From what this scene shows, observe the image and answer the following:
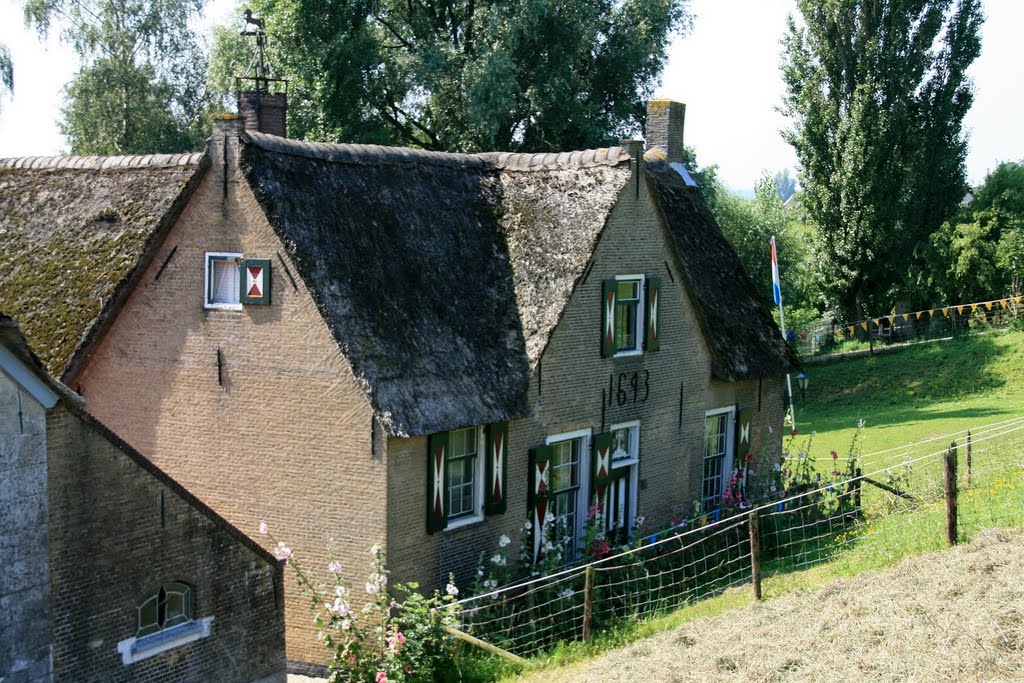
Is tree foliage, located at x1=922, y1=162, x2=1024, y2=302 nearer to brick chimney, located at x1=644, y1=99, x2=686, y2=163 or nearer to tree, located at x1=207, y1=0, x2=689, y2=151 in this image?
tree, located at x1=207, y1=0, x2=689, y2=151

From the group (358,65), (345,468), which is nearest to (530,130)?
(358,65)

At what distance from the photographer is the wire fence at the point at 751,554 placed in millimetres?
14117

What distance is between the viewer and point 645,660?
1165 cm

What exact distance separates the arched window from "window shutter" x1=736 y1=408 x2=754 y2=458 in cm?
1138

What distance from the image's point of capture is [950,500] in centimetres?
1370

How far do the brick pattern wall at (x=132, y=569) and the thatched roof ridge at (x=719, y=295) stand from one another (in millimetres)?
9442

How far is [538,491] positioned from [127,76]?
29.3 metres

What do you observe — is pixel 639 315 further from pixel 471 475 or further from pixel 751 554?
pixel 751 554

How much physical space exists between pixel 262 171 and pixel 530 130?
20045 mm

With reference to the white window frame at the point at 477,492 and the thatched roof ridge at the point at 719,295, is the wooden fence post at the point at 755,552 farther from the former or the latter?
the thatched roof ridge at the point at 719,295

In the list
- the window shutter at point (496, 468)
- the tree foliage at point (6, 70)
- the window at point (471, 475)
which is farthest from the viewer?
the tree foliage at point (6, 70)

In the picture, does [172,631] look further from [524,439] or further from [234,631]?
[524,439]

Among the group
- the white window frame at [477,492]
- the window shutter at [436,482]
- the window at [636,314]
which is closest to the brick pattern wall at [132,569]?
the window shutter at [436,482]

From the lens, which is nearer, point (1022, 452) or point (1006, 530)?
point (1006, 530)
